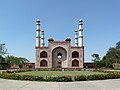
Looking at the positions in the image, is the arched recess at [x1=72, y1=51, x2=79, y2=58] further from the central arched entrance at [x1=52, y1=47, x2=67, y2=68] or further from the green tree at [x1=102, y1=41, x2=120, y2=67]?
the green tree at [x1=102, y1=41, x2=120, y2=67]

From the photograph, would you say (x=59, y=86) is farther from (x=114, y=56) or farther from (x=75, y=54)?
(x=114, y=56)

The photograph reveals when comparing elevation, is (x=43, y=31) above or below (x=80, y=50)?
above

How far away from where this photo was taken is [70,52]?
58406 mm

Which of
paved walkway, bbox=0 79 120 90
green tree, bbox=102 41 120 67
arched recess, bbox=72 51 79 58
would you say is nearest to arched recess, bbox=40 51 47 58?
arched recess, bbox=72 51 79 58

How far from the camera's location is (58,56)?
60.3 metres

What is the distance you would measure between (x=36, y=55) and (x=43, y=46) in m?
3.25

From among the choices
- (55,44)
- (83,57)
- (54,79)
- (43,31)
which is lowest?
(54,79)

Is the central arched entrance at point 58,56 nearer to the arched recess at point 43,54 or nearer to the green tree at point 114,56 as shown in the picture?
the arched recess at point 43,54

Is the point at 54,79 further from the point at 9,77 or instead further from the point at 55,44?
the point at 55,44

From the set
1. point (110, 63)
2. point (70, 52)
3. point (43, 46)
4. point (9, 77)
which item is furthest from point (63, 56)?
point (9, 77)

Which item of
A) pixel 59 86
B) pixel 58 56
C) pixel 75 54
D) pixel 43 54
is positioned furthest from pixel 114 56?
pixel 59 86

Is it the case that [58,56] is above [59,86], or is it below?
above

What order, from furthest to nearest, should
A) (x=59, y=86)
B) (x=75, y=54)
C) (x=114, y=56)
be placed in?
1. (x=114, y=56)
2. (x=75, y=54)
3. (x=59, y=86)

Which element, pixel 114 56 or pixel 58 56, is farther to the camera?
pixel 114 56
